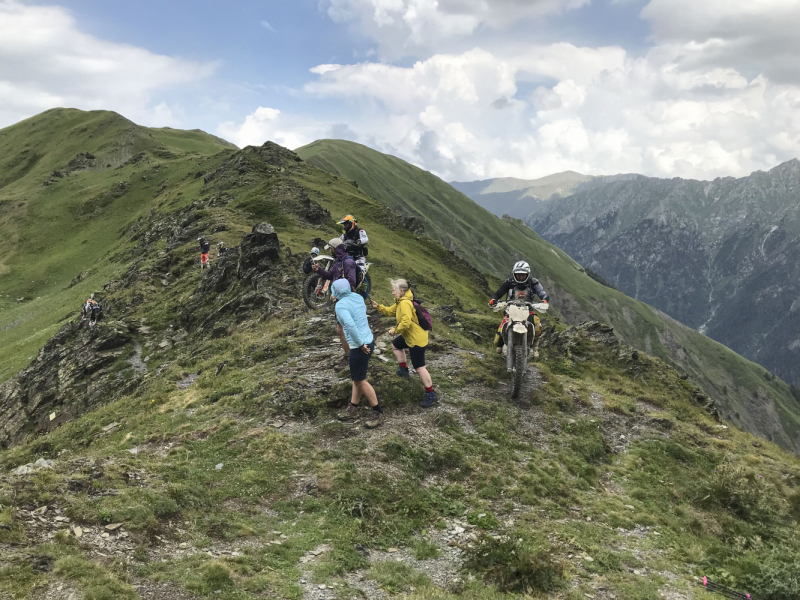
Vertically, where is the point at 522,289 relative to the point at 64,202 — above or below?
below

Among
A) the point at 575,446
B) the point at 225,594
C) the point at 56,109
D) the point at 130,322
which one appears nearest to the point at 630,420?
the point at 575,446

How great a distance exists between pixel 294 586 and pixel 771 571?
7.82m

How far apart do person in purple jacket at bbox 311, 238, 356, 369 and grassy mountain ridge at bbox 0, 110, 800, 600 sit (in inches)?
36.7

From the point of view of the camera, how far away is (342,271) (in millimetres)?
15992

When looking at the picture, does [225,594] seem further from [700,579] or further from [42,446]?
[42,446]

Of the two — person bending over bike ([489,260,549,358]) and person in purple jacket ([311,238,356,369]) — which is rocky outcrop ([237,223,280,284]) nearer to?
person in purple jacket ([311,238,356,369])

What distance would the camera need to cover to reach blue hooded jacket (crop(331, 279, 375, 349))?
1245 cm

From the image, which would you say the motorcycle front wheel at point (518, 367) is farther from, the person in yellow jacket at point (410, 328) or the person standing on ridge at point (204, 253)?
the person standing on ridge at point (204, 253)

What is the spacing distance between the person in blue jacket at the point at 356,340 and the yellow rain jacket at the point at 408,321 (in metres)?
1.16

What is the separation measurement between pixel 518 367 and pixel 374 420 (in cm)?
529

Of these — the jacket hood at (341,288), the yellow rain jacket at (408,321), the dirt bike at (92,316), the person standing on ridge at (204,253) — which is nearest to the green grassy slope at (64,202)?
the dirt bike at (92,316)

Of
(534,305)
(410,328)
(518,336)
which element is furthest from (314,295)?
(534,305)

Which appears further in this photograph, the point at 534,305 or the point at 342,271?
the point at 342,271

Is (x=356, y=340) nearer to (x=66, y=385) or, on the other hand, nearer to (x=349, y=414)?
(x=349, y=414)
